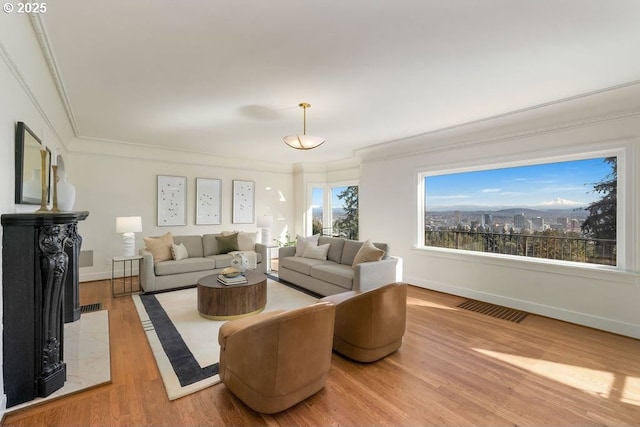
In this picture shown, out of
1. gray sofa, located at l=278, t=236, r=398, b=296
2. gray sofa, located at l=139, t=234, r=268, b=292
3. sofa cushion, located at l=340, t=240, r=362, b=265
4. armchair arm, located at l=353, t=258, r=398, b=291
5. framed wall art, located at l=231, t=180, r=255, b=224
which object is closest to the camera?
armchair arm, located at l=353, t=258, r=398, b=291

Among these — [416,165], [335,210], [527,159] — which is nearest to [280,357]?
[527,159]

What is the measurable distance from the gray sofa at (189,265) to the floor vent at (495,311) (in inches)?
144

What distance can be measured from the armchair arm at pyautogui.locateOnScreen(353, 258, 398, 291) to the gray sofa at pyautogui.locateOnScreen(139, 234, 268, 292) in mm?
2459

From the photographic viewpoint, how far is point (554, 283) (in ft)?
12.5

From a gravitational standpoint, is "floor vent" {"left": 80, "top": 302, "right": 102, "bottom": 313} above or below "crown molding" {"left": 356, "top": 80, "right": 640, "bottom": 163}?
below

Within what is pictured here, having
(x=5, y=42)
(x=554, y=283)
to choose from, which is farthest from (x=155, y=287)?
(x=554, y=283)

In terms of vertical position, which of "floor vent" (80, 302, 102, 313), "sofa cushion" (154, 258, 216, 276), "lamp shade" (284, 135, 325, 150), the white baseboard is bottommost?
"floor vent" (80, 302, 102, 313)

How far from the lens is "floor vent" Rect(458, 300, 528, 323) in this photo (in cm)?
380

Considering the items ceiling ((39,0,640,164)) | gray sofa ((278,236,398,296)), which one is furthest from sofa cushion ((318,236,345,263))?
ceiling ((39,0,640,164))

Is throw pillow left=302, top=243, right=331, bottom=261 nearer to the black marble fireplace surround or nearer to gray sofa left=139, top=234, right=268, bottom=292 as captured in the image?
gray sofa left=139, top=234, right=268, bottom=292

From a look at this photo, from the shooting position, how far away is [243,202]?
23.7 ft

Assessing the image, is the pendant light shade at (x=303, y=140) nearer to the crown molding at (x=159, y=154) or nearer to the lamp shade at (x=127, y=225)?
the lamp shade at (x=127, y=225)

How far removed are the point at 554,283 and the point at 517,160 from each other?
172cm

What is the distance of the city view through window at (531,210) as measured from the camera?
3.62 meters
